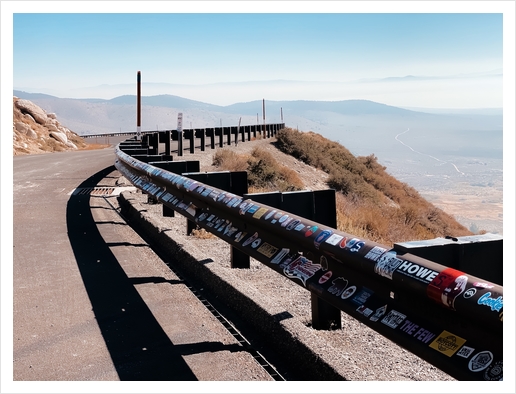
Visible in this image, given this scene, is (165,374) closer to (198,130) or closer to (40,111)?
(198,130)

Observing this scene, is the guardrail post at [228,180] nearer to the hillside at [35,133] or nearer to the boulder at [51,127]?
the hillside at [35,133]

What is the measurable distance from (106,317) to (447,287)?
3187 millimetres

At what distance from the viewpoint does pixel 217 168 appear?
2038cm

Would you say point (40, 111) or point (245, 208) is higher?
point (40, 111)

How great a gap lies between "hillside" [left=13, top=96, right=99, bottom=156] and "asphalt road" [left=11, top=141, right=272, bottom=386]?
103 ft

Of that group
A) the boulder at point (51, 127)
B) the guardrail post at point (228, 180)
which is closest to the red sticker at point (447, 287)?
the guardrail post at point (228, 180)

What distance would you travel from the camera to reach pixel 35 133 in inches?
1826

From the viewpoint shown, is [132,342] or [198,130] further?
[198,130]

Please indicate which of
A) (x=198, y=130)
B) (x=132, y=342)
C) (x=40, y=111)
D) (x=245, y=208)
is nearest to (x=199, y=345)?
(x=132, y=342)

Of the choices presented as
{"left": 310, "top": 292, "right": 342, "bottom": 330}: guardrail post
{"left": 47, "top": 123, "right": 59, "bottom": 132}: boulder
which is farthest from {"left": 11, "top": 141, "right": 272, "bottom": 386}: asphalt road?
{"left": 47, "top": 123, "right": 59, "bottom": 132}: boulder

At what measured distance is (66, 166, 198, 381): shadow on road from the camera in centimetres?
405

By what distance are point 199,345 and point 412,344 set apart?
1.89 metres

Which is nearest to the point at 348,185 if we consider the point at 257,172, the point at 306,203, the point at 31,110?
the point at 257,172

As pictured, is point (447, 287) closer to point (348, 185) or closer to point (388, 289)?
point (388, 289)
